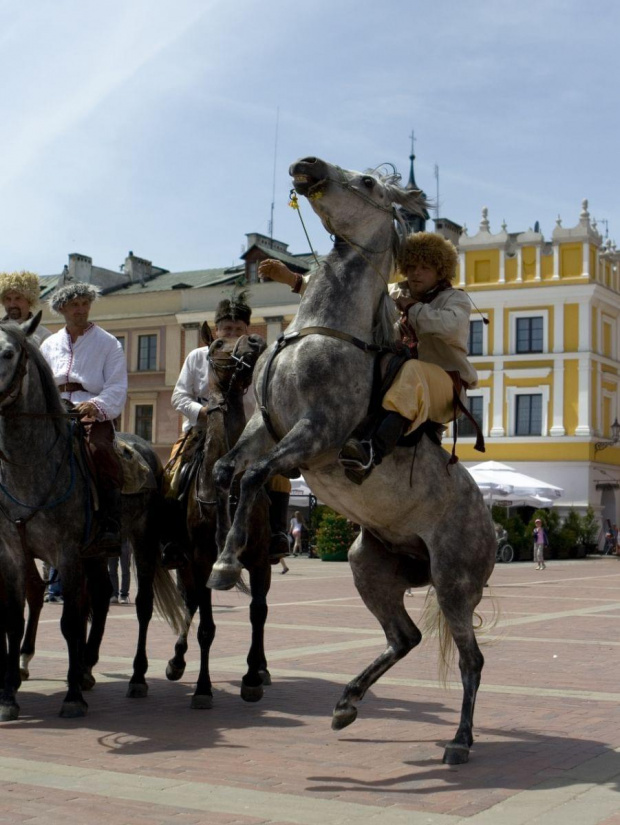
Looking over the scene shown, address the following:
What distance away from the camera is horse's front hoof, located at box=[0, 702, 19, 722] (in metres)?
6.74

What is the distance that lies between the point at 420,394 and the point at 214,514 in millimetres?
2329

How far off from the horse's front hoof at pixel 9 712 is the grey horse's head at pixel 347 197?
11.7 ft

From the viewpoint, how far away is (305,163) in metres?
5.63

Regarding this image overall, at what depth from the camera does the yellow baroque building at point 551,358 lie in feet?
157

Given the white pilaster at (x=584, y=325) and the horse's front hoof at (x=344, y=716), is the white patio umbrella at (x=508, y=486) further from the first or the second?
the horse's front hoof at (x=344, y=716)

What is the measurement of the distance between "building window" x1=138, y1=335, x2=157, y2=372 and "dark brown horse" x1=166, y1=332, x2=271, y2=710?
45939mm

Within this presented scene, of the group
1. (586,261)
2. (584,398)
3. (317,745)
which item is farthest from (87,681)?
(586,261)

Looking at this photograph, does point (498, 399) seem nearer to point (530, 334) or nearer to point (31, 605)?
point (530, 334)

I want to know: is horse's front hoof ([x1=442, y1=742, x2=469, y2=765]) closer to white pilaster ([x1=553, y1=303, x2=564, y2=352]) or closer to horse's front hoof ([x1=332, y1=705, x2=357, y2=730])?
horse's front hoof ([x1=332, y1=705, x2=357, y2=730])

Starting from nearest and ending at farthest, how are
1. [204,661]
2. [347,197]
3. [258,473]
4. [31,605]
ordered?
[258,473] → [347,197] → [204,661] → [31,605]

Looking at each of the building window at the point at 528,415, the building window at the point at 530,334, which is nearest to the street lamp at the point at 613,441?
the building window at the point at 528,415

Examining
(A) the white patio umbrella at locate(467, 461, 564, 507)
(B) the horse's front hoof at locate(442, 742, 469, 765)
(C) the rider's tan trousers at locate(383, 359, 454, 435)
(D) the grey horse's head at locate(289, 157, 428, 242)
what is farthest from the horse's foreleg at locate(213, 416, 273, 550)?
(A) the white patio umbrella at locate(467, 461, 564, 507)

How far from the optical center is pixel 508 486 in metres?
31.7

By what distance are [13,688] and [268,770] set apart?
7.22ft
